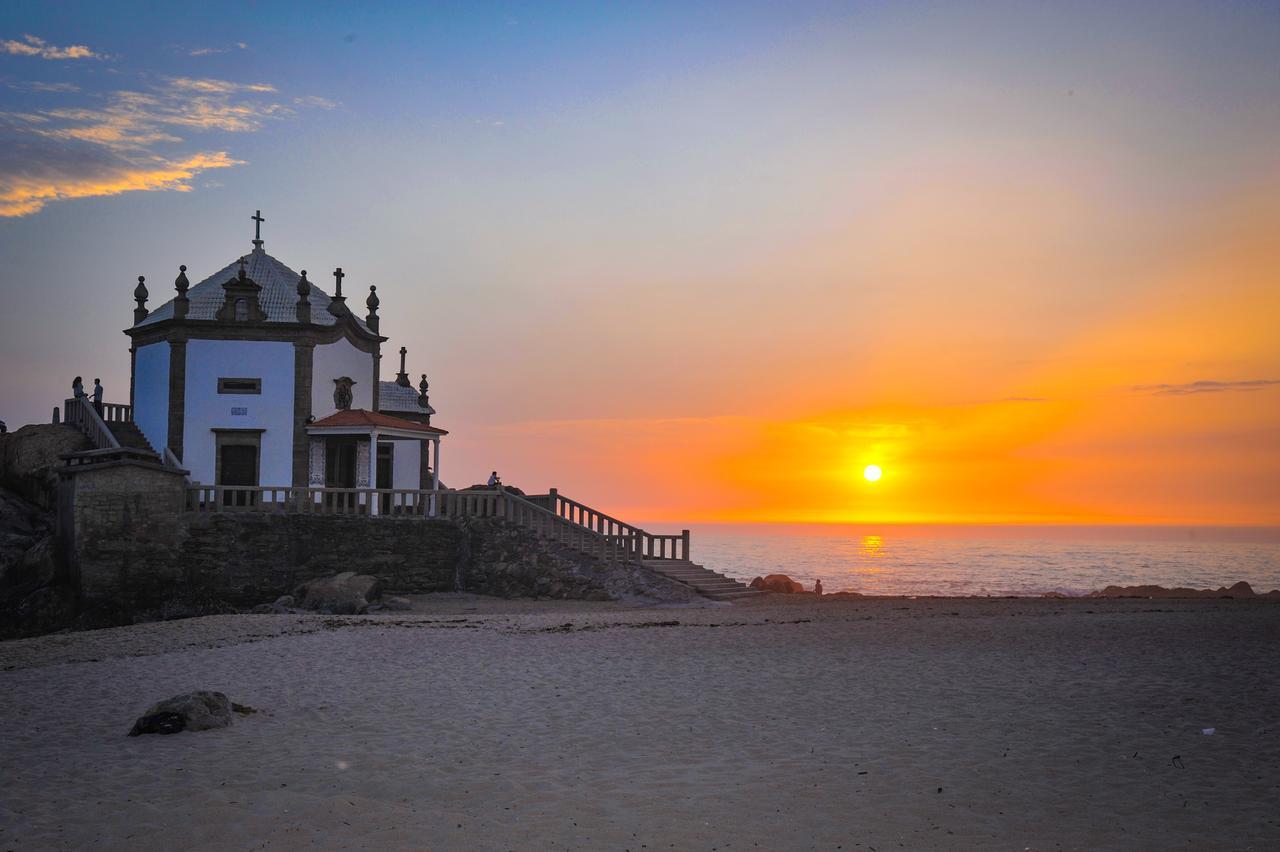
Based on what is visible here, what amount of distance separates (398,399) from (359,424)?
1119 cm

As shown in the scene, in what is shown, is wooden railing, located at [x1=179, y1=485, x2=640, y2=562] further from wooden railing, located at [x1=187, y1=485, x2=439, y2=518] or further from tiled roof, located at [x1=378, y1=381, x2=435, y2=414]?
tiled roof, located at [x1=378, y1=381, x2=435, y2=414]

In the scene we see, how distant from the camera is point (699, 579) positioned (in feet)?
97.9

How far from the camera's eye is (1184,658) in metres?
16.5

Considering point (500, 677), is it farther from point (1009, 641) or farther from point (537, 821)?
point (1009, 641)

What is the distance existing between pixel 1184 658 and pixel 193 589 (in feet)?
85.7

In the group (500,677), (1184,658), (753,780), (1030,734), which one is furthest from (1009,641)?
(753,780)

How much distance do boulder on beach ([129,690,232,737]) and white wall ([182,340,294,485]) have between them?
81.7 feet

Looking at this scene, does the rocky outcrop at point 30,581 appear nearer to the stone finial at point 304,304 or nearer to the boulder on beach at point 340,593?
the boulder on beach at point 340,593

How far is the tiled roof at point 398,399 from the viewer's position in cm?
4466

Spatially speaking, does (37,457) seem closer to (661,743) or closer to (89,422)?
(89,422)

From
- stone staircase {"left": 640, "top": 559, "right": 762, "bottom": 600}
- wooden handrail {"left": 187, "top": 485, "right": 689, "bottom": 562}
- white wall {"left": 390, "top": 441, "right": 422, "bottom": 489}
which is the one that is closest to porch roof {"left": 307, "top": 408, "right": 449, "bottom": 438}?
wooden handrail {"left": 187, "top": 485, "right": 689, "bottom": 562}

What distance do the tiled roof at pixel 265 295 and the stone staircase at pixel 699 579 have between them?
15373 mm

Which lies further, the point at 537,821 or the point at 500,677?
the point at 500,677

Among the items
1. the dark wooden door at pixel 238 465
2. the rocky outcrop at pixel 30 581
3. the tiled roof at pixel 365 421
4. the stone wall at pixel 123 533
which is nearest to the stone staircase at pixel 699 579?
the tiled roof at pixel 365 421
